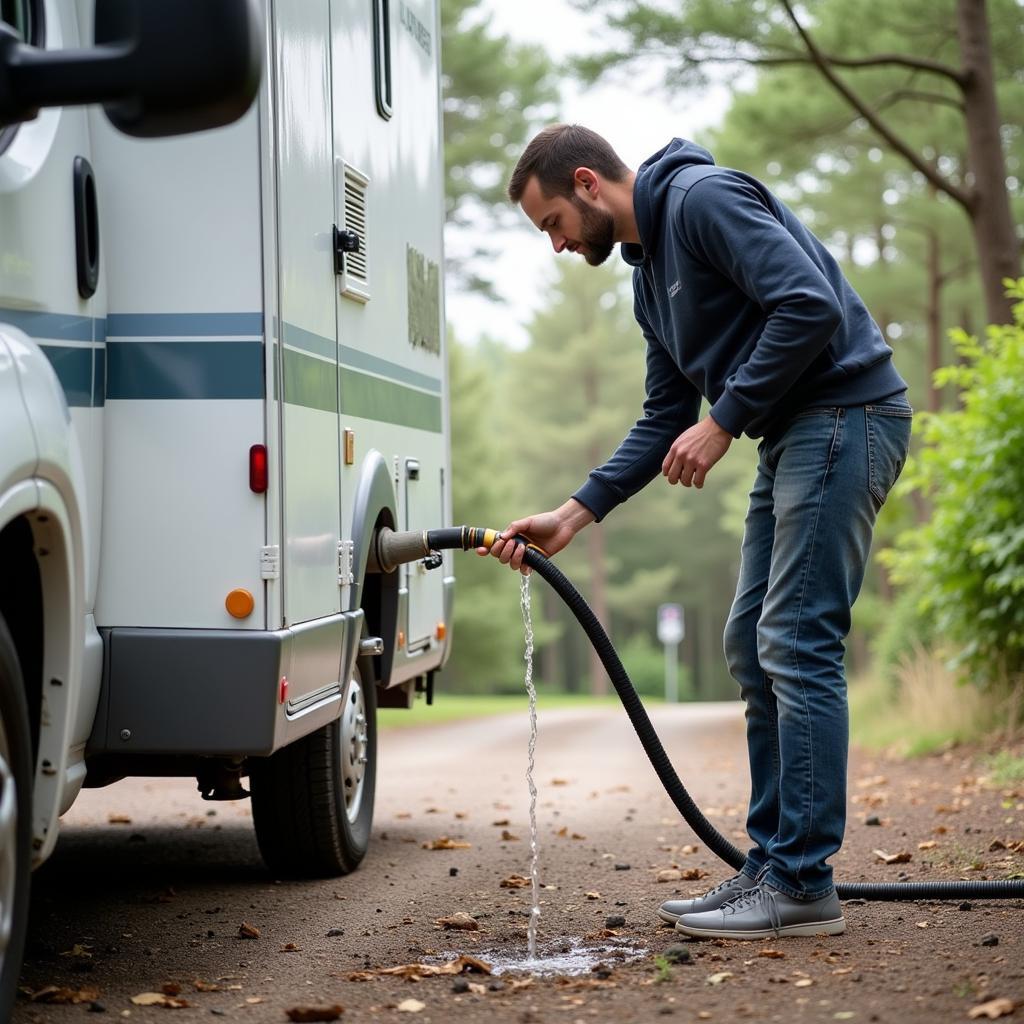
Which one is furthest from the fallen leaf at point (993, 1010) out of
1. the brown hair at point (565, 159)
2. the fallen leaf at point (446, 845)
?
the fallen leaf at point (446, 845)

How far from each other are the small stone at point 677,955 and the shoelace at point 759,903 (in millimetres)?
224

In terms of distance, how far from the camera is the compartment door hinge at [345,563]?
16.4 ft

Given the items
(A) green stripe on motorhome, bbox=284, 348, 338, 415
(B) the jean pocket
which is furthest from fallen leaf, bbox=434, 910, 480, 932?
(B) the jean pocket

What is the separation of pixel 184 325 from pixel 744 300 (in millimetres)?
1497

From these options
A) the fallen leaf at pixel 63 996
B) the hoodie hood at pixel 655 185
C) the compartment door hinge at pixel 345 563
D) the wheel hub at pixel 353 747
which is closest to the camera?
the fallen leaf at pixel 63 996

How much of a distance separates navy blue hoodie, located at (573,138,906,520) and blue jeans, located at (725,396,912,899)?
4.6 inches

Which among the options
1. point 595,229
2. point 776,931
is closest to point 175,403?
point 595,229

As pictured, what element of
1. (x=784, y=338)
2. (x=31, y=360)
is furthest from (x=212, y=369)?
(x=784, y=338)

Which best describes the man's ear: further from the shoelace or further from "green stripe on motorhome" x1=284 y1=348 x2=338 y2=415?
the shoelace

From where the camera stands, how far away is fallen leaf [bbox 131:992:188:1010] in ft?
12.1

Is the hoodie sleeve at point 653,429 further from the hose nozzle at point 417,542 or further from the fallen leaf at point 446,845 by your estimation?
the fallen leaf at point 446,845

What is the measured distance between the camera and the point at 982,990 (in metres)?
3.42

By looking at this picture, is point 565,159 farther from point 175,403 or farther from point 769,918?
point 769,918

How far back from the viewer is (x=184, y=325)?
4.18m
